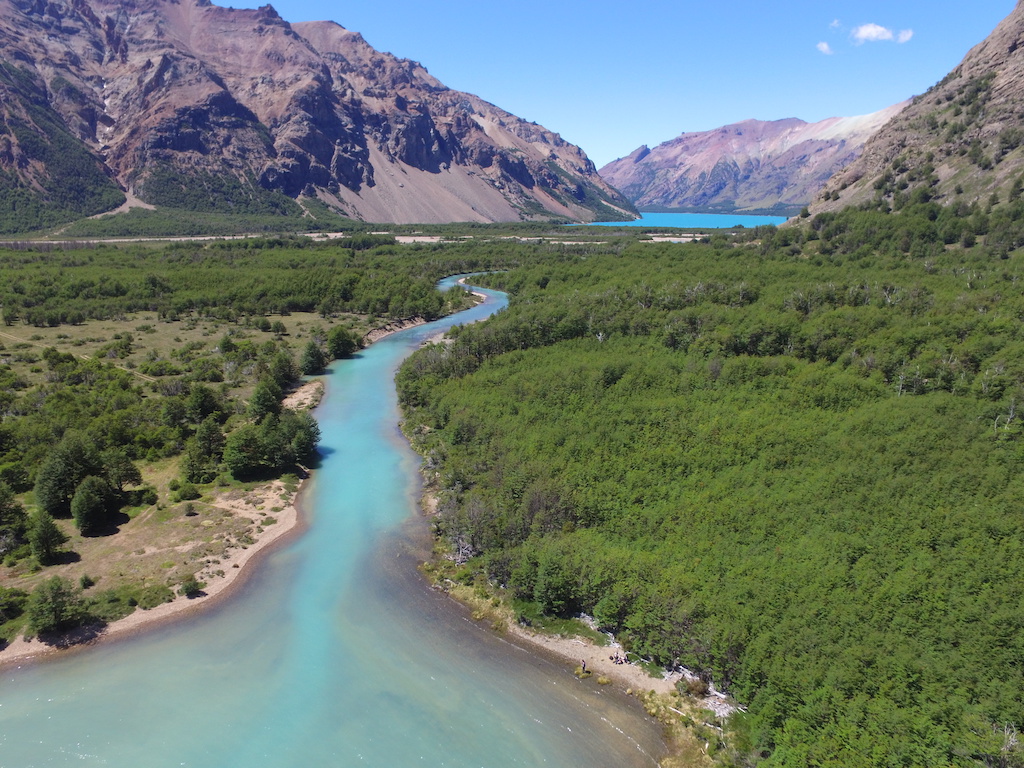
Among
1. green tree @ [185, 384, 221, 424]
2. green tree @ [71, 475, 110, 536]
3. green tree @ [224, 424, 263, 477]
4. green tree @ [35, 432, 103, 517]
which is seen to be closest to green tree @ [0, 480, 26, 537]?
green tree @ [35, 432, 103, 517]

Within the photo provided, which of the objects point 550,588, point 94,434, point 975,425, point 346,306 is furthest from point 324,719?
point 346,306

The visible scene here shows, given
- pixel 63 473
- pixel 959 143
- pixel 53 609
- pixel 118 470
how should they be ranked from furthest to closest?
pixel 959 143 → pixel 118 470 → pixel 63 473 → pixel 53 609

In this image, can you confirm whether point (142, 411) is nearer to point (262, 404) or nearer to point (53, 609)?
point (262, 404)

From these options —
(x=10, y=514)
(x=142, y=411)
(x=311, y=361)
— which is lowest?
(x=10, y=514)

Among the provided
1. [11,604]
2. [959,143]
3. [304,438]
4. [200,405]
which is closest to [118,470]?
→ [11,604]

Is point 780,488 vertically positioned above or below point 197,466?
above

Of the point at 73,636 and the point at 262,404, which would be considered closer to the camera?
the point at 73,636

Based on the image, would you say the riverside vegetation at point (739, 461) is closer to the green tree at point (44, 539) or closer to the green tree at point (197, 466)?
the green tree at point (197, 466)

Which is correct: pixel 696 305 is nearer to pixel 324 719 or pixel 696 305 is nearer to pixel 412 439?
pixel 412 439
